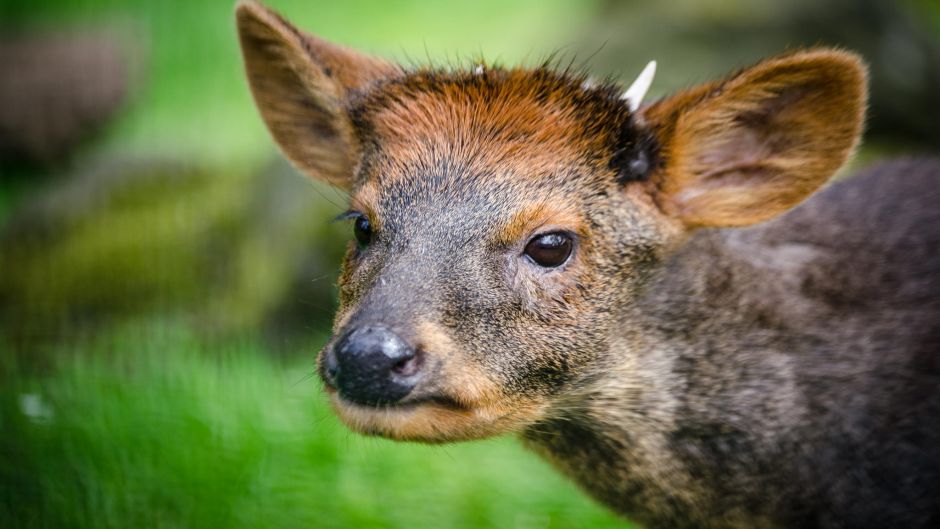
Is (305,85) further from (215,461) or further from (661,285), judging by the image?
(215,461)

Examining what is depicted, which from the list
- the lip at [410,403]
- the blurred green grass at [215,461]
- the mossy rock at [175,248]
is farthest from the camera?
the mossy rock at [175,248]

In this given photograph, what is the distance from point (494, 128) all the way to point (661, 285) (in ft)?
3.29

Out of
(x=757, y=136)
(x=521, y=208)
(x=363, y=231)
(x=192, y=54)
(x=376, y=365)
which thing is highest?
(x=192, y=54)

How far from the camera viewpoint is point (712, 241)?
486 centimetres

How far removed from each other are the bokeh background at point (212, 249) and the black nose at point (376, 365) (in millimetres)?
987

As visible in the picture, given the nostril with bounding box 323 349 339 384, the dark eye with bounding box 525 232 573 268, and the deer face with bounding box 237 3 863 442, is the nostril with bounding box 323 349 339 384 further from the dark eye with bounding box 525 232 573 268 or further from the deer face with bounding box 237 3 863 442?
the dark eye with bounding box 525 232 573 268

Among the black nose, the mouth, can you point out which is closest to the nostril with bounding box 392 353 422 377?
the black nose

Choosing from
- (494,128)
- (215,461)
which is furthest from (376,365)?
(215,461)

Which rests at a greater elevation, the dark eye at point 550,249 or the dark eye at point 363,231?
the dark eye at point 550,249

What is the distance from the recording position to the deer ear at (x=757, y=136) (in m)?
4.41

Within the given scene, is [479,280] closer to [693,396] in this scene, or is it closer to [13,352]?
[693,396]

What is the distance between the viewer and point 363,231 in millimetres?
4480

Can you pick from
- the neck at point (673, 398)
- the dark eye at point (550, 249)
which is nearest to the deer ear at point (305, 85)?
the dark eye at point (550, 249)

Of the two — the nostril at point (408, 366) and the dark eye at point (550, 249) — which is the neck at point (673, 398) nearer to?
the dark eye at point (550, 249)
